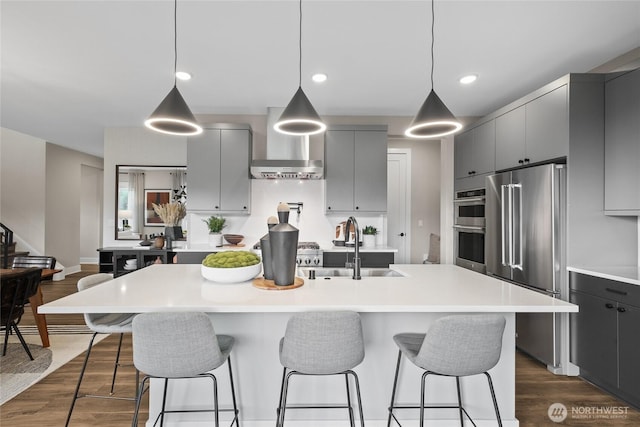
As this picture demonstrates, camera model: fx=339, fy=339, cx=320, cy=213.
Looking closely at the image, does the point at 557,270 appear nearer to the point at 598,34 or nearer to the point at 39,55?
the point at 598,34

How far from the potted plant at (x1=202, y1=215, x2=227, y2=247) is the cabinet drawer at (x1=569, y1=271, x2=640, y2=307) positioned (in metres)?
3.74

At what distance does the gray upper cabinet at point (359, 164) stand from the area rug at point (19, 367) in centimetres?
335

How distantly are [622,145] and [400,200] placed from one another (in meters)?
3.25

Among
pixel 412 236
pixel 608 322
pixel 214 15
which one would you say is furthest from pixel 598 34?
pixel 412 236

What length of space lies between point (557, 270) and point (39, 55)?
15.6 feet

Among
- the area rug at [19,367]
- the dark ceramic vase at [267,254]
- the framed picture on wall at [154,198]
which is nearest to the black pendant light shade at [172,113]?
the dark ceramic vase at [267,254]

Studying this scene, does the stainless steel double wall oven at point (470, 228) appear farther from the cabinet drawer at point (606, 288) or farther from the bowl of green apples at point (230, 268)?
the bowl of green apples at point (230, 268)

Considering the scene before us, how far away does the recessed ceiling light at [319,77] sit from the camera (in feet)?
10.9

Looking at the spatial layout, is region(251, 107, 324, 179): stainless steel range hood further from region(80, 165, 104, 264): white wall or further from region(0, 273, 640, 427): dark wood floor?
region(80, 165, 104, 264): white wall

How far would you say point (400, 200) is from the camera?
5.69m

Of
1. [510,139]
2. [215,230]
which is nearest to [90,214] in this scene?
[215,230]

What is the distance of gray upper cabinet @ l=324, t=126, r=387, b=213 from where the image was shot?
4383 mm

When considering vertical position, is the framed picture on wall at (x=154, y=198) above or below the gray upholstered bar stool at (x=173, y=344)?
above

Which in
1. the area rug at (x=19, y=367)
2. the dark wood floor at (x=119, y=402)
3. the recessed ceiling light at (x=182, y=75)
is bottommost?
the dark wood floor at (x=119, y=402)
